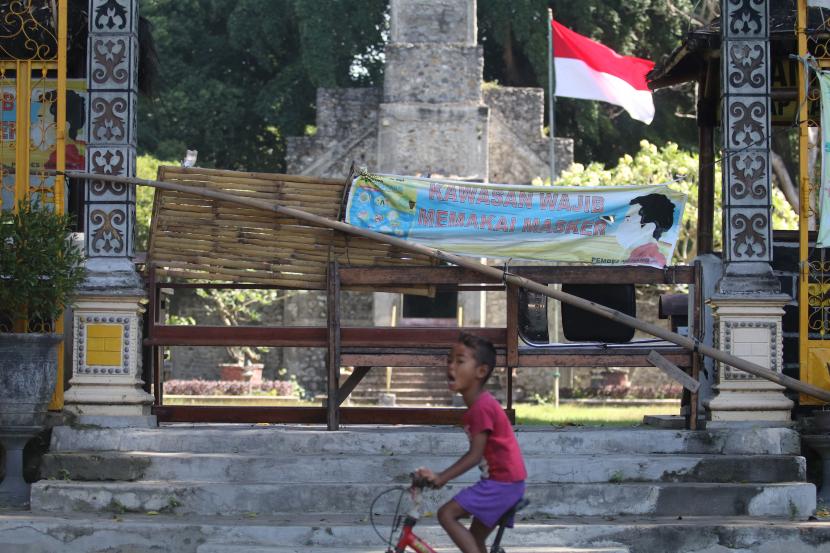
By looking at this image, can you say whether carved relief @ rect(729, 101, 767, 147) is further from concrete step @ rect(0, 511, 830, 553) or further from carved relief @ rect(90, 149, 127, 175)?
carved relief @ rect(90, 149, 127, 175)

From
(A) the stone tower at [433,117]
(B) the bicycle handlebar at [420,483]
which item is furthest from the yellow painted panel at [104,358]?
(A) the stone tower at [433,117]

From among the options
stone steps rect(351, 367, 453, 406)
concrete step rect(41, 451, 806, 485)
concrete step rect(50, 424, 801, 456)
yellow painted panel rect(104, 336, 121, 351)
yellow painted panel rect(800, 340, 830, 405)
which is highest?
yellow painted panel rect(104, 336, 121, 351)

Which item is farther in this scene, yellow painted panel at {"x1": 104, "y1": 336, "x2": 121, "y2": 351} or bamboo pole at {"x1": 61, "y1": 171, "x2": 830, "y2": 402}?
yellow painted panel at {"x1": 104, "y1": 336, "x2": 121, "y2": 351}

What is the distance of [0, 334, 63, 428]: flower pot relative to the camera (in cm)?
1052

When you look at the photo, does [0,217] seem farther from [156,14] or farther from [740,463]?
[156,14]

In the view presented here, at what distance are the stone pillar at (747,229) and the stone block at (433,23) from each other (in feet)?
78.6

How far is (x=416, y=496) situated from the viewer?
721cm

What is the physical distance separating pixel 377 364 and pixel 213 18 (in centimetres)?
3339

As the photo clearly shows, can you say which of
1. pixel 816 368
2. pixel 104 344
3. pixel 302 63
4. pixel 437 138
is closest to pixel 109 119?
pixel 104 344

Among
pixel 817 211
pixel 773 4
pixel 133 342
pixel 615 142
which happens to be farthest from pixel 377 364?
pixel 615 142

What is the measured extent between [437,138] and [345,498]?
993 inches

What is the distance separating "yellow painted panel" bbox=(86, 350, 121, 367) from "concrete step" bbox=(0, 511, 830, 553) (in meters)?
1.74

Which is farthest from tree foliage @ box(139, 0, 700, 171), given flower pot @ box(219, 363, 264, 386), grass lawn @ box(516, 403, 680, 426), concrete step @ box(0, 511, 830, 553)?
concrete step @ box(0, 511, 830, 553)

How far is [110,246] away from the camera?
11336mm
